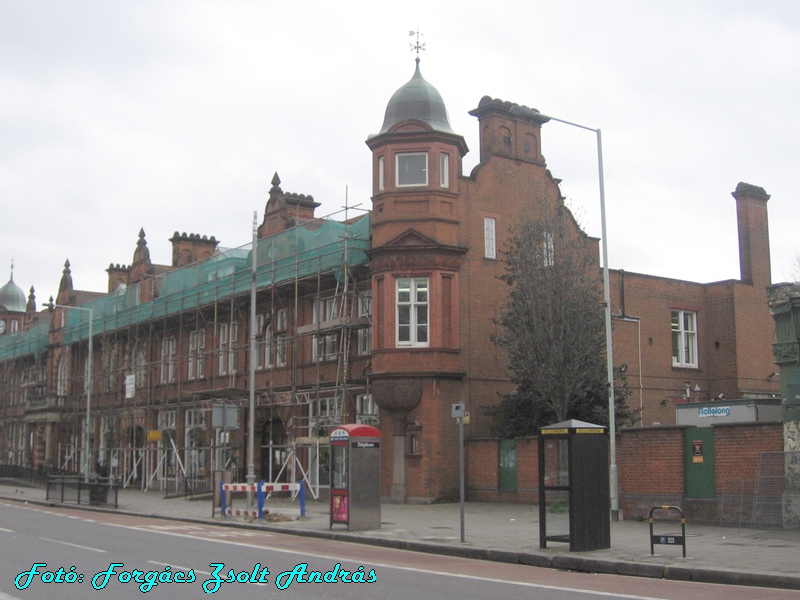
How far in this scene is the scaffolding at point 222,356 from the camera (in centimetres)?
3491

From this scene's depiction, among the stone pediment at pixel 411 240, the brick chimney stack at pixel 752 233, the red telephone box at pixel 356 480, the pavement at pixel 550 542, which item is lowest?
the pavement at pixel 550 542

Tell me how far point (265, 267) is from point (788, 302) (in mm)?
22919

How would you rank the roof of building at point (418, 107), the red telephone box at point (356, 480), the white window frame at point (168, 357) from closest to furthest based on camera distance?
the red telephone box at point (356, 480) → the roof of building at point (418, 107) → the white window frame at point (168, 357)

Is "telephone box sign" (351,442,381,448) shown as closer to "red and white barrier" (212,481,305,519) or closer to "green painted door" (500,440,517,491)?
"red and white barrier" (212,481,305,519)

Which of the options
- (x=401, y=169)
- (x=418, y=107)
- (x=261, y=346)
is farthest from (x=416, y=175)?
(x=261, y=346)

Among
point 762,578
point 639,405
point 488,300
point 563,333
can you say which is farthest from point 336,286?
point 762,578

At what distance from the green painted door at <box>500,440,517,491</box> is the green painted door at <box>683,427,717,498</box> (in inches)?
304

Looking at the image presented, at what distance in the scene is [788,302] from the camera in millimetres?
20625

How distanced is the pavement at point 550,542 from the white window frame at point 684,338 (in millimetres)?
14110

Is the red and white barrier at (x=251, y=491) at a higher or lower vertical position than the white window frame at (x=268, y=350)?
lower

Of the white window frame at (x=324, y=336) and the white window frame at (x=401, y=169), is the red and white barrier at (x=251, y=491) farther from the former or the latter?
the white window frame at (x=401, y=169)

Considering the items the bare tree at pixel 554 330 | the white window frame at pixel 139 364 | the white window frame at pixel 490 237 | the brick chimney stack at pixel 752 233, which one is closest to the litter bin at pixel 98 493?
the bare tree at pixel 554 330

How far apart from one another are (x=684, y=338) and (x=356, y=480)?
73.7 ft

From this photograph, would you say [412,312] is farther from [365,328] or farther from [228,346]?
[228,346]
